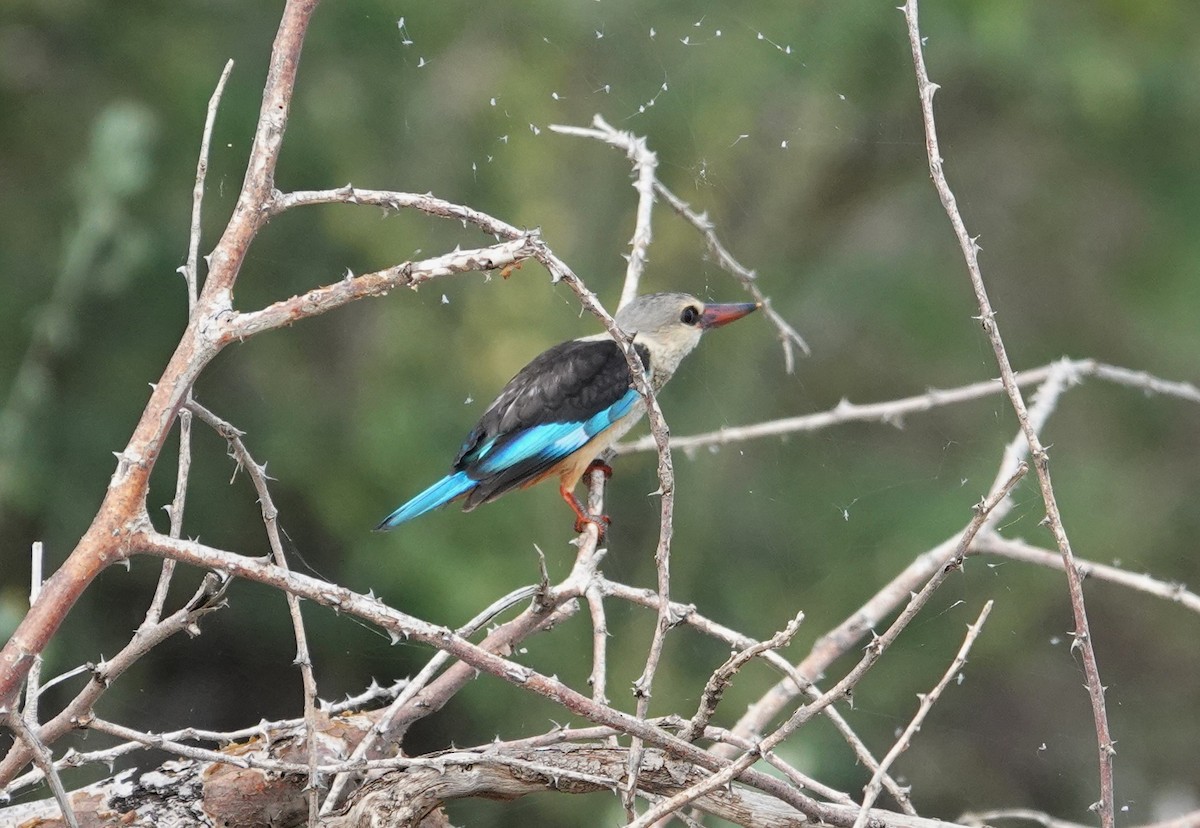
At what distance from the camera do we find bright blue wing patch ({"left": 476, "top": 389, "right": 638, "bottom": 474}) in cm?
294

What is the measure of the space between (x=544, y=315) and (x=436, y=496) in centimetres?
263

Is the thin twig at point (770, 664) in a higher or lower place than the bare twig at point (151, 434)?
lower

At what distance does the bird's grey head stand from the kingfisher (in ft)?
0.43

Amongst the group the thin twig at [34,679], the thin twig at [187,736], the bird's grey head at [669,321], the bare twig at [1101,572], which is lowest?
the thin twig at [187,736]

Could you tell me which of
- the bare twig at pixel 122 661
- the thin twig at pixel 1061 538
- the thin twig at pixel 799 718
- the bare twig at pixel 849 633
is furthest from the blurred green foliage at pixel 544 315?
the thin twig at pixel 799 718

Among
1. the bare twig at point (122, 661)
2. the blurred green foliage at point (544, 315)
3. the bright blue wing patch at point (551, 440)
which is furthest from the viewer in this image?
the blurred green foliage at point (544, 315)

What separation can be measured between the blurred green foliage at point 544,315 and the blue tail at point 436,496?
7.00ft

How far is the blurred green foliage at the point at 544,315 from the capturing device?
17.5 ft

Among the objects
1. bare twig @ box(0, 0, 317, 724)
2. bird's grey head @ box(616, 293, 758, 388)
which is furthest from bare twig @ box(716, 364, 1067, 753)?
bird's grey head @ box(616, 293, 758, 388)

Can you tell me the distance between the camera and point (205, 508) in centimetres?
541

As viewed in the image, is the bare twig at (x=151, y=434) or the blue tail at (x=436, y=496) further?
the blue tail at (x=436, y=496)

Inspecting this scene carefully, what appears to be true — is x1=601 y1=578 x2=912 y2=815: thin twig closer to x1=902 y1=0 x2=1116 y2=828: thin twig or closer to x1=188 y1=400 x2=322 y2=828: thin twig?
x1=902 y1=0 x2=1116 y2=828: thin twig

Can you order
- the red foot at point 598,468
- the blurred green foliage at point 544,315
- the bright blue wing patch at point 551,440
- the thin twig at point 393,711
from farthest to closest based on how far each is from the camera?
the blurred green foliage at point 544,315
the red foot at point 598,468
the bright blue wing patch at point 551,440
the thin twig at point 393,711

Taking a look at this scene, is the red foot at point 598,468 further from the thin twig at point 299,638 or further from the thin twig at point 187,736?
the thin twig at point 299,638
